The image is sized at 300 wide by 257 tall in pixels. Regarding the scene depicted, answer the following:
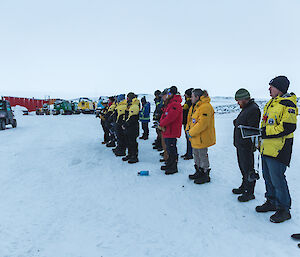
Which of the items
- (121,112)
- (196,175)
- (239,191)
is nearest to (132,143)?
(121,112)

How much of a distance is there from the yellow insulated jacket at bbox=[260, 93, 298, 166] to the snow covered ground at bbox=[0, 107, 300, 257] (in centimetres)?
103

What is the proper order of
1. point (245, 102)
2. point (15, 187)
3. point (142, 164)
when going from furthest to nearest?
point (142, 164) < point (15, 187) < point (245, 102)

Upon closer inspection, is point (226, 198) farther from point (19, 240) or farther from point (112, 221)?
point (19, 240)

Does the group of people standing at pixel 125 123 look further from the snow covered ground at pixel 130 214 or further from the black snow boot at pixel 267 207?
the black snow boot at pixel 267 207

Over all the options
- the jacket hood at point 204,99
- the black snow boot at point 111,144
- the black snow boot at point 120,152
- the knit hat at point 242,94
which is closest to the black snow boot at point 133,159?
the black snow boot at point 120,152

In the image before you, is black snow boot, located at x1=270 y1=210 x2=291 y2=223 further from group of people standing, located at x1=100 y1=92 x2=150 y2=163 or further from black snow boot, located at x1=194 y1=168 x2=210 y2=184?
group of people standing, located at x1=100 y1=92 x2=150 y2=163

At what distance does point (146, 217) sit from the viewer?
3441 mm

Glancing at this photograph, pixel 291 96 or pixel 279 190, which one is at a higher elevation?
pixel 291 96

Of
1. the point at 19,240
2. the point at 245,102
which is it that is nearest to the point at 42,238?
the point at 19,240

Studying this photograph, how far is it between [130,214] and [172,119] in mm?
2314

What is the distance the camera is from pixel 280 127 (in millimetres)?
2898

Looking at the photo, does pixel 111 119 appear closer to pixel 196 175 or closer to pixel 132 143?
pixel 132 143

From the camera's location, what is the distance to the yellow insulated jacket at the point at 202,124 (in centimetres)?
421

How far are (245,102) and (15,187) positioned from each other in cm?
484
